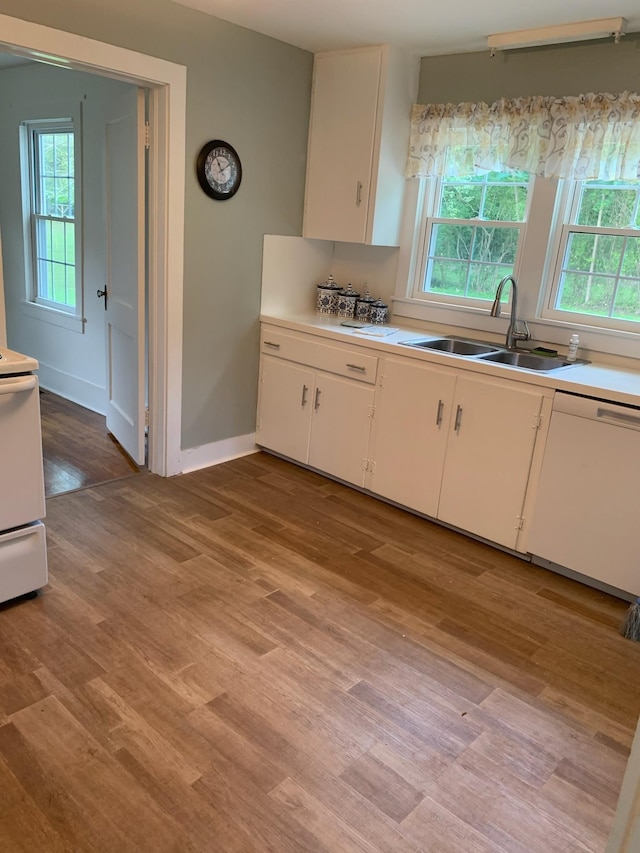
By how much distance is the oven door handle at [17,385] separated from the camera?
216 cm

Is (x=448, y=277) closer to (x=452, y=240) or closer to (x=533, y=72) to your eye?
(x=452, y=240)

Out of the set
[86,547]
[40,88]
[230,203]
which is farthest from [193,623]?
[40,88]

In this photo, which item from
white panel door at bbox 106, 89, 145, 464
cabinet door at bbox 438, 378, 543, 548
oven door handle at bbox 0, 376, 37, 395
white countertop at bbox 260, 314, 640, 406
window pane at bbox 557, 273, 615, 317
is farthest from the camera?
white panel door at bbox 106, 89, 145, 464

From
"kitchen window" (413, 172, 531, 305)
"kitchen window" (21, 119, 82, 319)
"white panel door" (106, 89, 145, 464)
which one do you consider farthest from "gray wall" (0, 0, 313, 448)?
"kitchen window" (21, 119, 82, 319)

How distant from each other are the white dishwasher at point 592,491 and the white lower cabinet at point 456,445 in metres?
0.12

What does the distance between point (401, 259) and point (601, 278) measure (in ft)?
3.89

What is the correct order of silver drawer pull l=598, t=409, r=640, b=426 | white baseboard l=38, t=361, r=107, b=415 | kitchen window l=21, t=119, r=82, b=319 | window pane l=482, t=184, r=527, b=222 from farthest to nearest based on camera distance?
white baseboard l=38, t=361, r=107, b=415 < kitchen window l=21, t=119, r=82, b=319 < window pane l=482, t=184, r=527, b=222 < silver drawer pull l=598, t=409, r=640, b=426

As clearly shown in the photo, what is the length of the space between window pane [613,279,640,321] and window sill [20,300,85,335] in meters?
3.51

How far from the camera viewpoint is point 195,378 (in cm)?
370

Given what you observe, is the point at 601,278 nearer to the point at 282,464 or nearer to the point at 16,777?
the point at 282,464

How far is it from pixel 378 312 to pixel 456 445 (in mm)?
1167

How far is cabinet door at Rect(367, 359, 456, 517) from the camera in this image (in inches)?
126

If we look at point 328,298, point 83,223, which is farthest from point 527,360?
point 83,223

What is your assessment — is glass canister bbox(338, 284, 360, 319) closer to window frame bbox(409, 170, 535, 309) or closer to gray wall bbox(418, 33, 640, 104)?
window frame bbox(409, 170, 535, 309)
